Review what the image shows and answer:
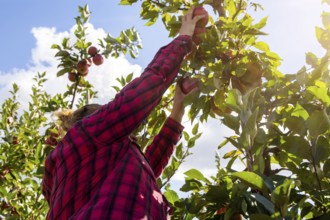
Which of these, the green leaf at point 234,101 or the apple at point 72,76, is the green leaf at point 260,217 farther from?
the apple at point 72,76

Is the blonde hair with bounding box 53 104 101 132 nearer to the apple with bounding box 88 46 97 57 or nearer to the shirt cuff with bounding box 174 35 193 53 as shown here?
the shirt cuff with bounding box 174 35 193 53

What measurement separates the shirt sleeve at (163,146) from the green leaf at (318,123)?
0.95 metres

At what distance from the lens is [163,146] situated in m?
2.05

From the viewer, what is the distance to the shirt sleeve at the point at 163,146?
2.03 meters

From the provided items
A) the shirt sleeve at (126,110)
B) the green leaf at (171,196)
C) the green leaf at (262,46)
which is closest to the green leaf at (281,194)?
the shirt sleeve at (126,110)

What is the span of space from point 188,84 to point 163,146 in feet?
1.17

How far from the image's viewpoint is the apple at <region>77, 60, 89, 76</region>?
143 inches

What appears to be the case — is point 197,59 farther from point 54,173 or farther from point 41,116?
point 41,116

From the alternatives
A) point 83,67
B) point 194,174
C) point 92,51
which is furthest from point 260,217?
point 92,51

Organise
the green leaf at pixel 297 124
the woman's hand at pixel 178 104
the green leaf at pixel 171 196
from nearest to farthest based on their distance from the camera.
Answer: the green leaf at pixel 297 124, the green leaf at pixel 171 196, the woman's hand at pixel 178 104

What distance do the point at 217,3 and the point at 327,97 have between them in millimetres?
1194

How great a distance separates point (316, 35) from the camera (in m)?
1.75

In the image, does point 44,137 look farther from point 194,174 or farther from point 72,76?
point 194,174

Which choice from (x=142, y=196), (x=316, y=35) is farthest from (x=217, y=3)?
(x=142, y=196)
